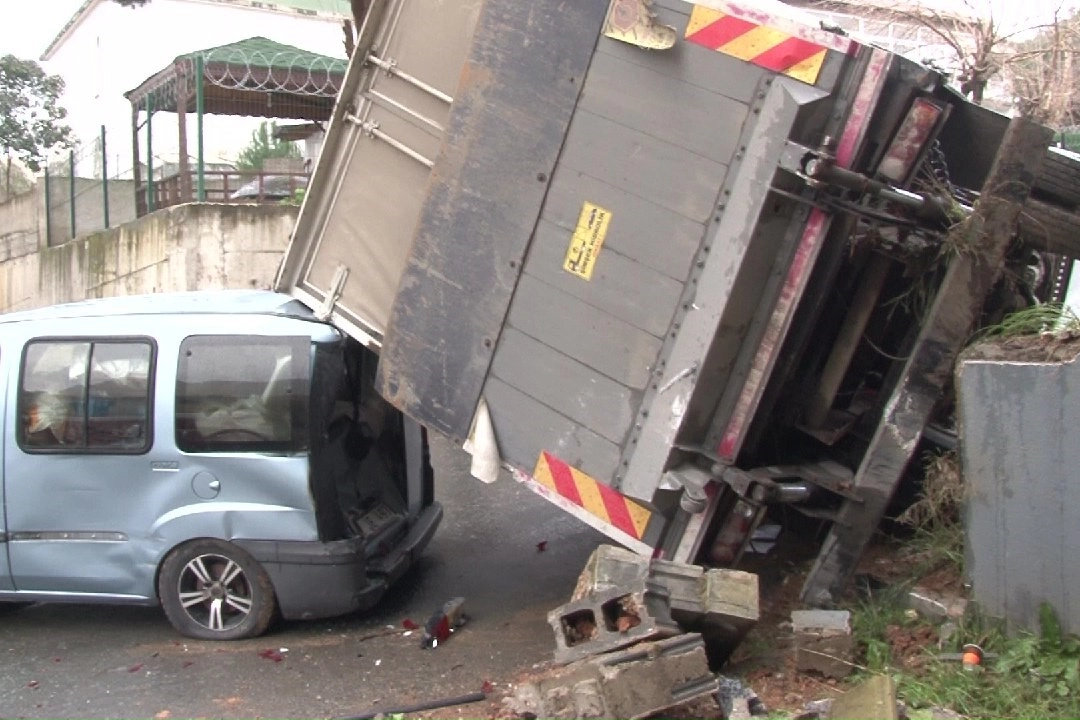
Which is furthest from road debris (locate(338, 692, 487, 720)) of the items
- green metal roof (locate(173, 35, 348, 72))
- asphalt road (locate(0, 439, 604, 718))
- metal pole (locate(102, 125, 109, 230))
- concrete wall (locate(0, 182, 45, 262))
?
concrete wall (locate(0, 182, 45, 262))

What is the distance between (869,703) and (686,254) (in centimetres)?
190

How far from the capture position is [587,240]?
4824mm

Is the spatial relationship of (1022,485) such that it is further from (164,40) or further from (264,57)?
(164,40)

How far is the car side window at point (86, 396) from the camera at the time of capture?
584 centimetres

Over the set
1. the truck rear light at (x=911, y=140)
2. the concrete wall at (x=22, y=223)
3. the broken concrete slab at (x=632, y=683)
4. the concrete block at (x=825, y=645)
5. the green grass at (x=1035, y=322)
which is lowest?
the concrete wall at (x=22, y=223)

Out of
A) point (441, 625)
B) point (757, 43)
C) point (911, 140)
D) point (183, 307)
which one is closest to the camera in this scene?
point (757, 43)

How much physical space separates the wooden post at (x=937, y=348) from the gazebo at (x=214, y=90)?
10301 millimetres

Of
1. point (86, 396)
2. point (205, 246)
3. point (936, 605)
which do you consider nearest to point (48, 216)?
point (205, 246)

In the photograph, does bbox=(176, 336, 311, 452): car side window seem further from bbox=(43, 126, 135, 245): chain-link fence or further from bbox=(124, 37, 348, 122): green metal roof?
bbox=(43, 126, 135, 245): chain-link fence

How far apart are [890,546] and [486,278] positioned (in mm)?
2417

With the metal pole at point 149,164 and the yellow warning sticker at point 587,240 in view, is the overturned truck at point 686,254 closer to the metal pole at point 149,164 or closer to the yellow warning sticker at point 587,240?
the yellow warning sticker at point 587,240

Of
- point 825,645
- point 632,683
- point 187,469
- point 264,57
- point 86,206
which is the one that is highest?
point 264,57

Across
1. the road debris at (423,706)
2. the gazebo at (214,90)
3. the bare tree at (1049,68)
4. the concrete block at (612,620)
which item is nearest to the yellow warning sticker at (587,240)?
the concrete block at (612,620)

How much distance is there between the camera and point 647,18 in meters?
4.63
